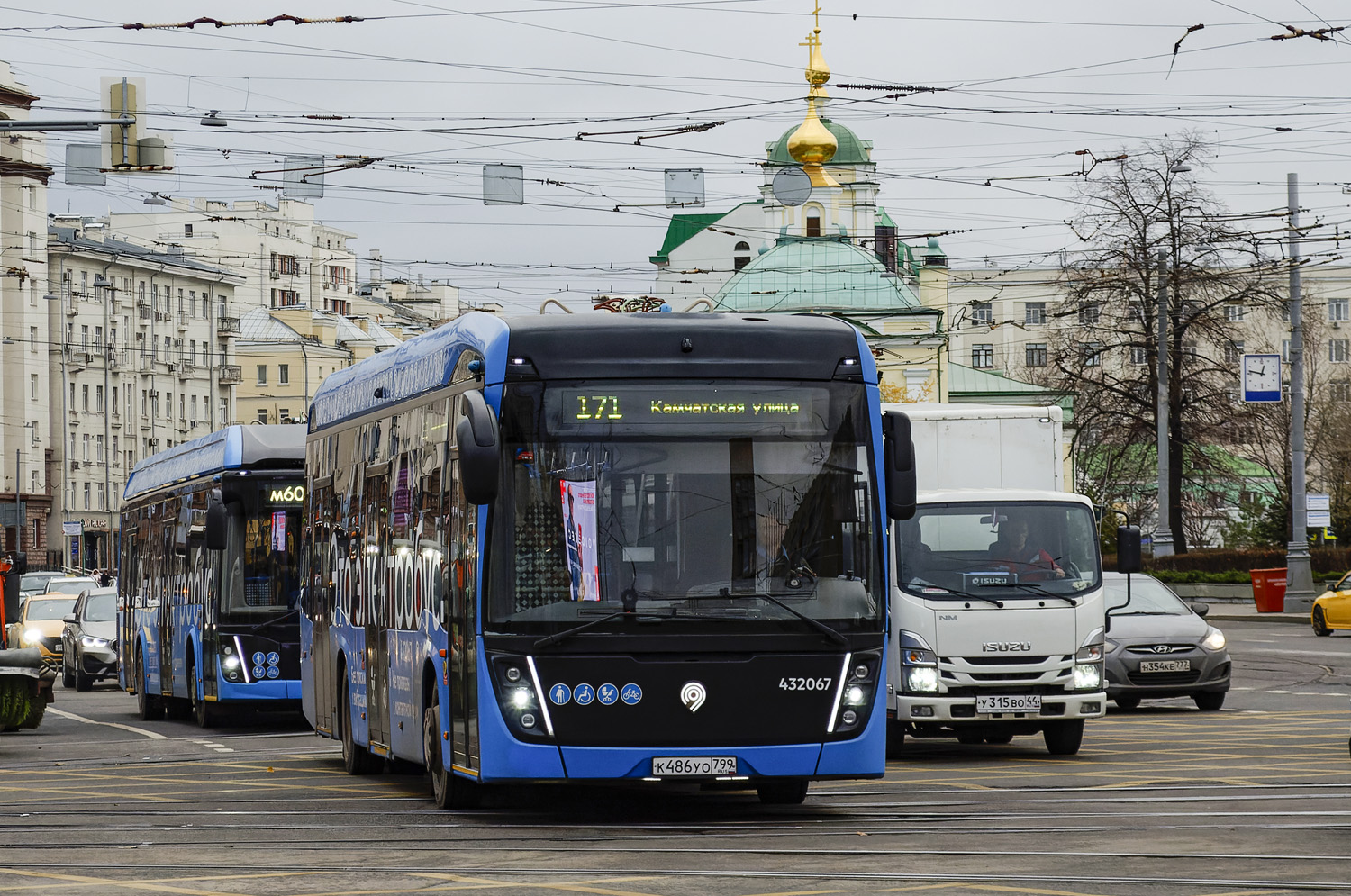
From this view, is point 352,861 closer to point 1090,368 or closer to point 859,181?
point 1090,368

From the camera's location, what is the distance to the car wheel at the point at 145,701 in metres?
26.5

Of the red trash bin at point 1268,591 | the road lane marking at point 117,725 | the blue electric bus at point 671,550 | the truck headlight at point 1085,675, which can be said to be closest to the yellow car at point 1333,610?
the red trash bin at point 1268,591

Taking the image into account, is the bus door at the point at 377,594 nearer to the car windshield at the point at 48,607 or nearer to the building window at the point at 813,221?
the car windshield at the point at 48,607

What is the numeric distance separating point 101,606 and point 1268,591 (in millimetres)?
27209

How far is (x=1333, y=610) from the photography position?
41594 mm

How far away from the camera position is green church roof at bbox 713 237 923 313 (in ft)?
295

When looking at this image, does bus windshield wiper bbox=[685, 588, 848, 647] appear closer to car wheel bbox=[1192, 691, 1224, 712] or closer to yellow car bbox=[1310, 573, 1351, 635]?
car wheel bbox=[1192, 691, 1224, 712]

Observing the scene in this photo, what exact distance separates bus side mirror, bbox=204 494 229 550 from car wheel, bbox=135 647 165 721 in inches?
176

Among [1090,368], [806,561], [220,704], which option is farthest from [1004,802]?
[1090,368]

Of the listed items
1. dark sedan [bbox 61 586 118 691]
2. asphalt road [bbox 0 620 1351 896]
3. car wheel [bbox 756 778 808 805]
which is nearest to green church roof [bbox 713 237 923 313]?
dark sedan [bbox 61 586 118 691]

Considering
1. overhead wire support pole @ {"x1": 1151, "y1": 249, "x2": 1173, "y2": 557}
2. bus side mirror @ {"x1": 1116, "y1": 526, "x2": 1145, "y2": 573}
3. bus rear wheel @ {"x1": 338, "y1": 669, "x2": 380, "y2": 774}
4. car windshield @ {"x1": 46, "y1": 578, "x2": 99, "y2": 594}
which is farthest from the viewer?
overhead wire support pole @ {"x1": 1151, "y1": 249, "x2": 1173, "y2": 557}

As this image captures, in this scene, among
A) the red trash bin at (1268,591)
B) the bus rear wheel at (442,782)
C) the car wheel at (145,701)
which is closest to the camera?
the bus rear wheel at (442,782)

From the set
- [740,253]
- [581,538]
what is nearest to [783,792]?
[581,538]

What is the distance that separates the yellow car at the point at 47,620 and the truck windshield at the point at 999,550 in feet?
75.4
